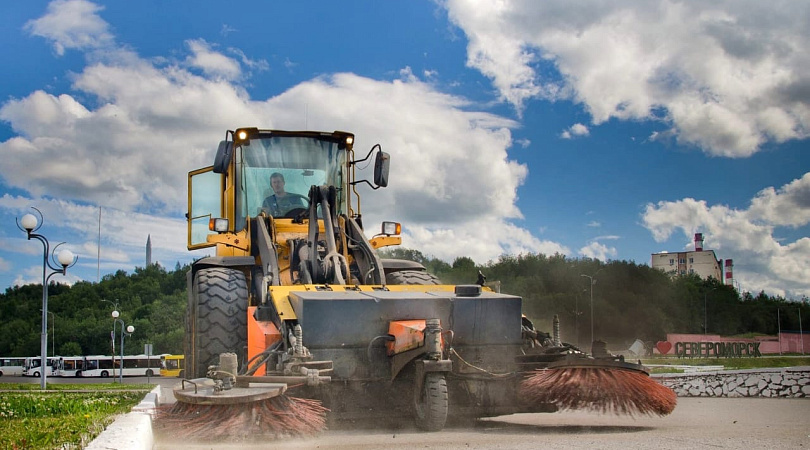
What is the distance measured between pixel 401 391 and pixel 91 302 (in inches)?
3812

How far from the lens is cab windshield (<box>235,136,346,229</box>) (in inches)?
397

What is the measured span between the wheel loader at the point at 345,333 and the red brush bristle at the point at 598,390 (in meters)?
0.11

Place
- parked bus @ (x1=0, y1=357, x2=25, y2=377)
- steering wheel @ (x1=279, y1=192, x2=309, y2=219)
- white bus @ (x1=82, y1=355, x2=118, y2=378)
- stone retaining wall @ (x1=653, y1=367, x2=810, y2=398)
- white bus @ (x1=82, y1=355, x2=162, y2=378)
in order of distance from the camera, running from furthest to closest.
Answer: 1. parked bus @ (x1=0, y1=357, x2=25, y2=377)
2. white bus @ (x1=82, y1=355, x2=118, y2=378)
3. white bus @ (x1=82, y1=355, x2=162, y2=378)
4. stone retaining wall @ (x1=653, y1=367, x2=810, y2=398)
5. steering wheel @ (x1=279, y1=192, x2=309, y2=219)

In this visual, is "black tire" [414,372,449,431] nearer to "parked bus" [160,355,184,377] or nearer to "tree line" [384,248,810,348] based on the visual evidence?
"tree line" [384,248,810,348]

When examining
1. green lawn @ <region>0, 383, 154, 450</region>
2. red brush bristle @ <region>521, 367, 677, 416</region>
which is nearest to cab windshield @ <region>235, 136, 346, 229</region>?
green lawn @ <region>0, 383, 154, 450</region>

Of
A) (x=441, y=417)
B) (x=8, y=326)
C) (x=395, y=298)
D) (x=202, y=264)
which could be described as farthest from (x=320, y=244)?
(x=8, y=326)

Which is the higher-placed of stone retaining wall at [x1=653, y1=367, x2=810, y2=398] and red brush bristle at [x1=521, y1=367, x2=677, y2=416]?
red brush bristle at [x1=521, y1=367, x2=677, y2=416]

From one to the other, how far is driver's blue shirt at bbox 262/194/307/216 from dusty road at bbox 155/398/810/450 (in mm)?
3683

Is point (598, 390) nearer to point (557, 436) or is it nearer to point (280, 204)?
point (557, 436)

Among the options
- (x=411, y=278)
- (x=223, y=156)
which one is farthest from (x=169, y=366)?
(x=411, y=278)

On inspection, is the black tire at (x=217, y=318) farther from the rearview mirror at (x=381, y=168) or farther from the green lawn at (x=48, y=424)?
the rearview mirror at (x=381, y=168)

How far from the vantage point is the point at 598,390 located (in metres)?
6.90

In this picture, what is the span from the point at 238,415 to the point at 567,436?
105 inches

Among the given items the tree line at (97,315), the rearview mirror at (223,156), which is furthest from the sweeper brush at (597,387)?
the tree line at (97,315)
